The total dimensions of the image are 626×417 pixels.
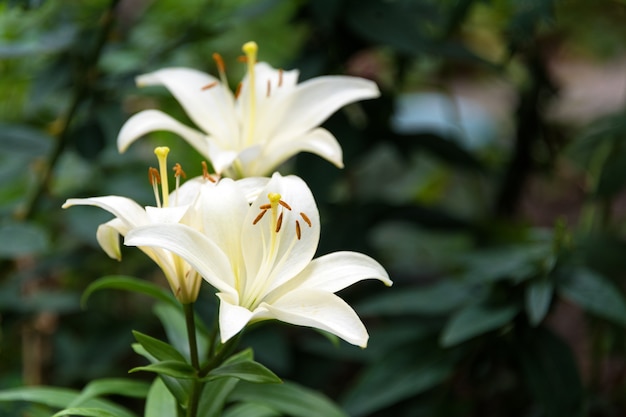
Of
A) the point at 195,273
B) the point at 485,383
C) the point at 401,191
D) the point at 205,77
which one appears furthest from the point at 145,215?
the point at 401,191

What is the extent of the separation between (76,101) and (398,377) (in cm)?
59

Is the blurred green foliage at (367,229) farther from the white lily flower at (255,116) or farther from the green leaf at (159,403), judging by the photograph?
the white lily flower at (255,116)

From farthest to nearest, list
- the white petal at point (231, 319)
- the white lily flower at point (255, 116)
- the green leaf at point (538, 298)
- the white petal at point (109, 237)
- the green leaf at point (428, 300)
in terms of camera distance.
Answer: the green leaf at point (428, 300), the green leaf at point (538, 298), the white lily flower at point (255, 116), the white petal at point (109, 237), the white petal at point (231, 319)

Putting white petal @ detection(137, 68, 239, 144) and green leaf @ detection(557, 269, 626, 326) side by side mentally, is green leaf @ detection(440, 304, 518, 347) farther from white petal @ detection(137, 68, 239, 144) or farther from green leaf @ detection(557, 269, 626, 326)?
white petal @ detection(137, 68, 239, 144)

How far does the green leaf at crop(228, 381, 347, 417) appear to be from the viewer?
74cm

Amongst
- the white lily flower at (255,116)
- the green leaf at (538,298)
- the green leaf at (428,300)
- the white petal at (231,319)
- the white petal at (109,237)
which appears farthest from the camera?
the green leaf at (428,300)

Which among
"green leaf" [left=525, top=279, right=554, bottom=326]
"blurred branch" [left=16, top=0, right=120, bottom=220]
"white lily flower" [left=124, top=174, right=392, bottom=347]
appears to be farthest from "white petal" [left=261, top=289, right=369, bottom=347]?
"blurred branch" [left=16, top=0, right=120, bottom=220]

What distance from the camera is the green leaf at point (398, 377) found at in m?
0.92

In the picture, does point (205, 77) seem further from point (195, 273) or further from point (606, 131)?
point (606, 131)

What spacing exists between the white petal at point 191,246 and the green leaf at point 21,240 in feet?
1.37

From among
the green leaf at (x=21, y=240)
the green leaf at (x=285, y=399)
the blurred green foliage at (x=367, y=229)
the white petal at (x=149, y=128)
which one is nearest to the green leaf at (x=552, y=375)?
the blurred green foliage at (x=367, y=229)

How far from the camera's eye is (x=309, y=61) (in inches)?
43.1

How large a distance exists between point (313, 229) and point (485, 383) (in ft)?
1.77

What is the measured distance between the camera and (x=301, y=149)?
0.71 metres
